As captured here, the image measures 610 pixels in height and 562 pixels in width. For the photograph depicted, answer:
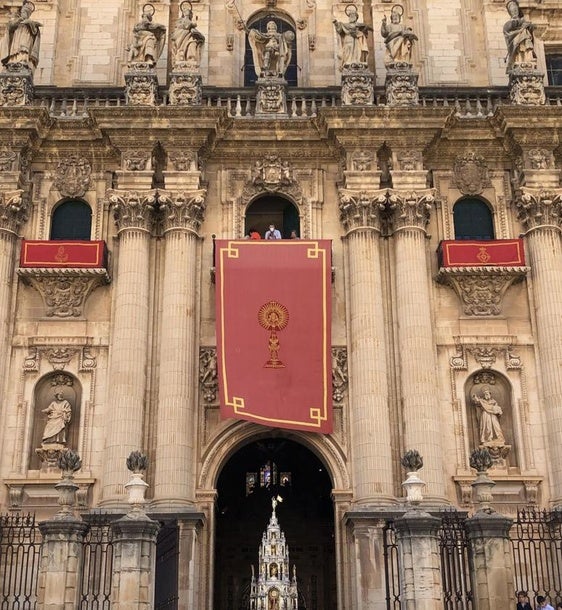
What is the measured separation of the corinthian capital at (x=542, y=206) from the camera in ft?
81.9

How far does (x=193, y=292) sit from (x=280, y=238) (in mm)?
2859

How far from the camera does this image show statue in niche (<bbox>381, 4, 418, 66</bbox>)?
26656 millimetres

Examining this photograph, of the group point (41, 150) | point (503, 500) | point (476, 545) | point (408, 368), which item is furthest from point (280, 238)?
point (476, 545)

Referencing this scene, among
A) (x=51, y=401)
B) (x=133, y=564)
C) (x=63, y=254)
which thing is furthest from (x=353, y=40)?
(x=133, y=564)

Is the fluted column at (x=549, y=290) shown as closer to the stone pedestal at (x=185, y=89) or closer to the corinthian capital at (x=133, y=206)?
the stone pedestal at (x=185, y=89)

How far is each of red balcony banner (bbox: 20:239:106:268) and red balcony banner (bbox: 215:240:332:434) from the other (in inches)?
125

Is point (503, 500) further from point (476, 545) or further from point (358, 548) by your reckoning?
point (476, 545)

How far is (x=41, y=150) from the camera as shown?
85.7 feet

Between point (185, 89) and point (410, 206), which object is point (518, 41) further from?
point (185, 89)

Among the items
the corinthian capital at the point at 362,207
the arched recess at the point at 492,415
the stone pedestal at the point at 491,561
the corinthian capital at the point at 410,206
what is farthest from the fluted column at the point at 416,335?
the stone pedestal at the point at 491,561

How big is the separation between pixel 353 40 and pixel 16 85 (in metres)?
9.60

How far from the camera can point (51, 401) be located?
2406 cm

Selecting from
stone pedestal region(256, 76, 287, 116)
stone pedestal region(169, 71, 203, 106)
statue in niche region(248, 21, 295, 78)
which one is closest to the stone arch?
stone pedestal region(256, 76, 287, 116)

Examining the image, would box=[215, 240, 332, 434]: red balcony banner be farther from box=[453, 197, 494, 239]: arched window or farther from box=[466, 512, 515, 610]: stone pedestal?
box=[466, 512, 515, 610]: stone pedestal
